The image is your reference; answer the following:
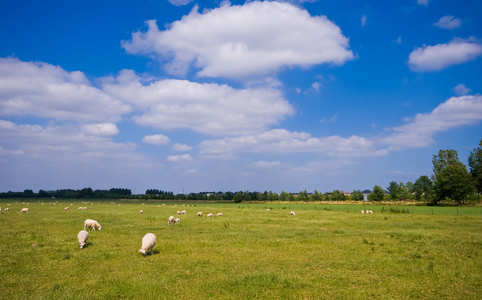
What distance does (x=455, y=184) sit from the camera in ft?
279

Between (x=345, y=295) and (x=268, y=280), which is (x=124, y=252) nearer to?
(x=268, y=280)

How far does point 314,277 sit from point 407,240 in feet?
47.9

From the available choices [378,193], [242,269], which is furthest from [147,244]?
[378,193]

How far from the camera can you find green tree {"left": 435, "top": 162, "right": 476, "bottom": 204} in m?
84.8

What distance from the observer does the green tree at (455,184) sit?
278ft

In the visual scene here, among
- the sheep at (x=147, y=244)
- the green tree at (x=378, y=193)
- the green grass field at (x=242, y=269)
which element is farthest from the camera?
the green tree at (x=378, y=193)

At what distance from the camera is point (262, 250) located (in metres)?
18.6

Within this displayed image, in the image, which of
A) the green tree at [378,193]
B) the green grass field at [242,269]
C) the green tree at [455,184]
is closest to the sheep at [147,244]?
the green grass field at [242,269]

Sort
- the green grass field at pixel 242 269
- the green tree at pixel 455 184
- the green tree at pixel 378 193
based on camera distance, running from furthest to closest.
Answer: the green tree at pixel 378 193
the green tree at pixel 455 184
the green grass field at pixel 242 269

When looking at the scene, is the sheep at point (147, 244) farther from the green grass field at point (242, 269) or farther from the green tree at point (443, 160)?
the green tree at point (443, 160)

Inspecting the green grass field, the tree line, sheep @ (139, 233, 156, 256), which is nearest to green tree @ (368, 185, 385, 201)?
the tree line

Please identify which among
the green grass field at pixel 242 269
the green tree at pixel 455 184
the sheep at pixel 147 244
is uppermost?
the green tree at pixel 455 184

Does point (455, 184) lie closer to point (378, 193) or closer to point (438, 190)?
point (438, 190)

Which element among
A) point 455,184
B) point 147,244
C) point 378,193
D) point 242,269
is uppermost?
point 455,184
